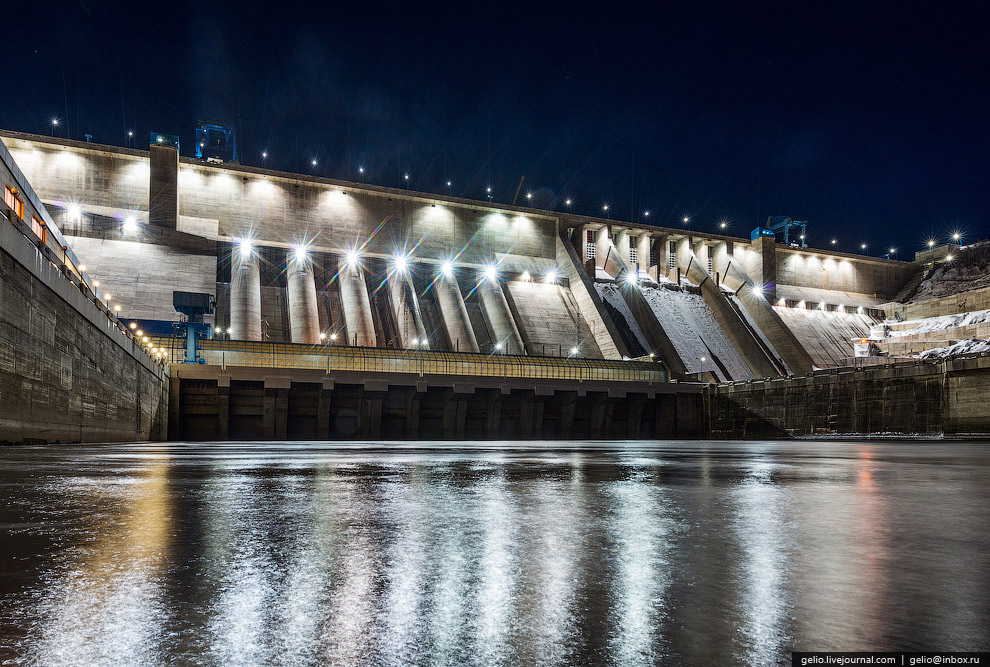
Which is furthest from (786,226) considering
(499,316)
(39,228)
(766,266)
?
(39,228)

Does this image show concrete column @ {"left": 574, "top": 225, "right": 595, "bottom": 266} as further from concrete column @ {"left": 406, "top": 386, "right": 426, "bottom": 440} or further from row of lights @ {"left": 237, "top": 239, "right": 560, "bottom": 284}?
concrete column @ {"left": 406, "top": 386, "right": 426, "bottom": 440}

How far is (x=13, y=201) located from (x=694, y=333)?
54726mm

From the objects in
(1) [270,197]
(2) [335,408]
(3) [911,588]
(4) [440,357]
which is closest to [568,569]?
(3) [911,588]

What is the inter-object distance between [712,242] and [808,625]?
249ft

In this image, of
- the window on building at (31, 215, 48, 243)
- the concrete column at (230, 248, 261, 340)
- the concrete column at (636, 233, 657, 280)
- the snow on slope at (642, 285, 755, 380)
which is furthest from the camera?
the concrete column at (636, 233, 657, 280)

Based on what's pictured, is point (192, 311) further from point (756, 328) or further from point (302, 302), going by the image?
point (756, 328)

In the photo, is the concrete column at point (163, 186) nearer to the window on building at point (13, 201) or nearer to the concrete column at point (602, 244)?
the window on building at point (13, 201)

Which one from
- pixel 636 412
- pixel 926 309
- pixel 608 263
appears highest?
pixel 608 263

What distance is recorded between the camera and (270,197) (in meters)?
56.2

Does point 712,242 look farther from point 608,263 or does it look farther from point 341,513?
point 341,513

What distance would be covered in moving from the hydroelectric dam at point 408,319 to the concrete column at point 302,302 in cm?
22

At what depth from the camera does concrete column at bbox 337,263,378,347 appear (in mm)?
48188

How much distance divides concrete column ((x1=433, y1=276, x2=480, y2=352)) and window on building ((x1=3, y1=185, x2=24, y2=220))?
3416cm

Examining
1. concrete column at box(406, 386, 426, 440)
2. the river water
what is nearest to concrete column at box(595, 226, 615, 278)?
concrete column at box(406, 386, 426, 440)
